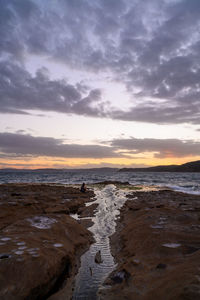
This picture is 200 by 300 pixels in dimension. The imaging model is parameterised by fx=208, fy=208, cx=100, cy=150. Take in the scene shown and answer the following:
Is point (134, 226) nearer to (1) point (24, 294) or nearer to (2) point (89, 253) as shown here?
(2) point (89, 253)

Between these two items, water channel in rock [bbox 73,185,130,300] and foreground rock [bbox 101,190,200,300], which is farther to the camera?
water channel in rock [bbox 73,185,130,300]

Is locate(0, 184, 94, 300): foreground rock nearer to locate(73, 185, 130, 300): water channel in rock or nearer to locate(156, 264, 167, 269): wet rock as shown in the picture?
locate(73, 185, 130, 300): water channel in rock

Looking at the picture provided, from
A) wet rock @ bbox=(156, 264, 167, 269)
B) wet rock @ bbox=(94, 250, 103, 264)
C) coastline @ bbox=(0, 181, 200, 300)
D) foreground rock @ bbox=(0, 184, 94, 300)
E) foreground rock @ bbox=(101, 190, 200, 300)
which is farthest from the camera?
wet rock @ bbox=(94, 250, 103, 264)

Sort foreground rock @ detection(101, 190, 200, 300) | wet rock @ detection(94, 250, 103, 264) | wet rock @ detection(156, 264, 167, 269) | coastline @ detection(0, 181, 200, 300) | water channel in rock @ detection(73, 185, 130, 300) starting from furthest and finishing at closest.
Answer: wet rock @ detection(94, 250, 103, 264), wet rock @ detection(156, 264, 167, 269), water channel in rock @ detection(73, 185, 130, 300), coastline @ detection(0, 181, 200, 300), foreground rock @ detection(101, 190, 200, 300)

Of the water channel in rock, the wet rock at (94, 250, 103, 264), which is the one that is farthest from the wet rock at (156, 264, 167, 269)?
the wet rock at (94, 250, 103, 264)

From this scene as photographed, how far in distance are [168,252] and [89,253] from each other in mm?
3031

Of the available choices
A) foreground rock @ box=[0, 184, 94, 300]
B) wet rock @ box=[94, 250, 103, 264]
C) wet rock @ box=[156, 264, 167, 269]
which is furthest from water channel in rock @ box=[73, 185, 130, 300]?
wet rock @ box=[156, 264, 167, 269]

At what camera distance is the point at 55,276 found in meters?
5.52

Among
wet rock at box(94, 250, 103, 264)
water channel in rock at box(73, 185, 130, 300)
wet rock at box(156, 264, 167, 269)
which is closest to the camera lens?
water channel in rock at box(73, 185, 130, 300)

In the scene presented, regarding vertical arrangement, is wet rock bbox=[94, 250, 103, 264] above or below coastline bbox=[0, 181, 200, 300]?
below

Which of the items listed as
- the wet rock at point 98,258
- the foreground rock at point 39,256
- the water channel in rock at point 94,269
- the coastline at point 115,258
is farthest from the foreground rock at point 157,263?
the foreground rock at point 39,256

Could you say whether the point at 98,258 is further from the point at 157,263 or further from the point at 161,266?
the point at 161,266

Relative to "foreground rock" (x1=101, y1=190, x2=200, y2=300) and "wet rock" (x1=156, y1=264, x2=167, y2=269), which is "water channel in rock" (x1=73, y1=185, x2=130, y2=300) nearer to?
"foreground rock" (x1=101, y1=190, x2=200, y2=300)

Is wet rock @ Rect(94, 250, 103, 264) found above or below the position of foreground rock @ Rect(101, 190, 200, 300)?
below
